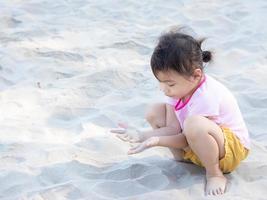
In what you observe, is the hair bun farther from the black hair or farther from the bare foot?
the bare foot

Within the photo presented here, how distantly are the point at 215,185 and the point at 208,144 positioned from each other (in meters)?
0.17

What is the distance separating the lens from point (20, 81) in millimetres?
3703

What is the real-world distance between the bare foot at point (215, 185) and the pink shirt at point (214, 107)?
7.3 inches

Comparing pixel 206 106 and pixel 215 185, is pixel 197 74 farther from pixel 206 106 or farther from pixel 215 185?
pixel 215 185

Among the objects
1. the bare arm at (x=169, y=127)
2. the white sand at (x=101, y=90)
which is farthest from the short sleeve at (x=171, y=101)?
the white sand at (x=101, y=90)

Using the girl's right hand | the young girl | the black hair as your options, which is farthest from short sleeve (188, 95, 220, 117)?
the girl's right hand

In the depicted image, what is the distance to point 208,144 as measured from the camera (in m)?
2.31

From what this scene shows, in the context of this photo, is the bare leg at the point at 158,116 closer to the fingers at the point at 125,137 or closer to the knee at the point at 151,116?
the knee at the point at 151,116

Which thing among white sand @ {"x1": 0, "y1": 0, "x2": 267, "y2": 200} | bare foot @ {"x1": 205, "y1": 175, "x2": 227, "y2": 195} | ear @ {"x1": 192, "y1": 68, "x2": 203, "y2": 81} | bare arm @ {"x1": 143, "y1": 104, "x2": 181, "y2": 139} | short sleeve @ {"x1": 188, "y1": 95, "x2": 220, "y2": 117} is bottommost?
white sand @ {"x1": 0, "y1": 0, "x2": 267, "y2": 200}

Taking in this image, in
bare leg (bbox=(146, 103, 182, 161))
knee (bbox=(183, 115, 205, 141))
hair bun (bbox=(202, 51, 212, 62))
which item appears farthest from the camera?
bare leg (bbox=(146, 103, 182, 161))

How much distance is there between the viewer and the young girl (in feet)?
7.59

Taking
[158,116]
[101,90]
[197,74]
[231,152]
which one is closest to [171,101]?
[158,116]

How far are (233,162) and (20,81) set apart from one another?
173cm

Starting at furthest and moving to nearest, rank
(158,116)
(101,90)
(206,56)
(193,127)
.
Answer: (101,90)
(158,116)
(206,56)
(193,127)
